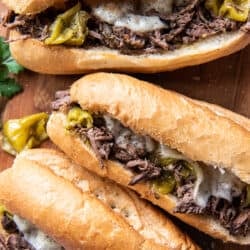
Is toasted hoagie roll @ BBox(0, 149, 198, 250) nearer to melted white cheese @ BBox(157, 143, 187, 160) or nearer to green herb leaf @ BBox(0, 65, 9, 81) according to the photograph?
melted white cheese @ BBox(157, 143, 187, 160)

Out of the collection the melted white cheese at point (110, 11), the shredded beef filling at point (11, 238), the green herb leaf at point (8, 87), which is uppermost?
the melted white cheese at point (110, 11)

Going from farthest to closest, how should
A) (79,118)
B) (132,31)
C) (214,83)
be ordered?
(214,83)
(132,31)
(79,118)

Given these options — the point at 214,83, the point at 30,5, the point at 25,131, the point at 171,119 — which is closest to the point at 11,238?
the point at 25,131

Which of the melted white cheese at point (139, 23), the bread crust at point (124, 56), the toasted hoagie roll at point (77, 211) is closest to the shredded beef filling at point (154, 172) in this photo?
the toasted hoagie roll at point (77, 211)

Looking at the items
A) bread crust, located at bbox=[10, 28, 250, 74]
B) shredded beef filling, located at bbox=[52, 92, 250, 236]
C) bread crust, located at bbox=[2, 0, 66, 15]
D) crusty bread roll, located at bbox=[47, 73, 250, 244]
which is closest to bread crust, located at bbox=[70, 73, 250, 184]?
crusty bread roll, located at bbox=[47, 73, 250, 244]

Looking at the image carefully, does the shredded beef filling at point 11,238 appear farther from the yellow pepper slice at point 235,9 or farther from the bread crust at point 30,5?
the yellow pepper slice at point 235,9

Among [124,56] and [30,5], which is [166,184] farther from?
[30,5]

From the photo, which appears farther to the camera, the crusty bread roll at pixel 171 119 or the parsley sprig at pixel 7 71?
the parsley sprig at pixel 7 71
